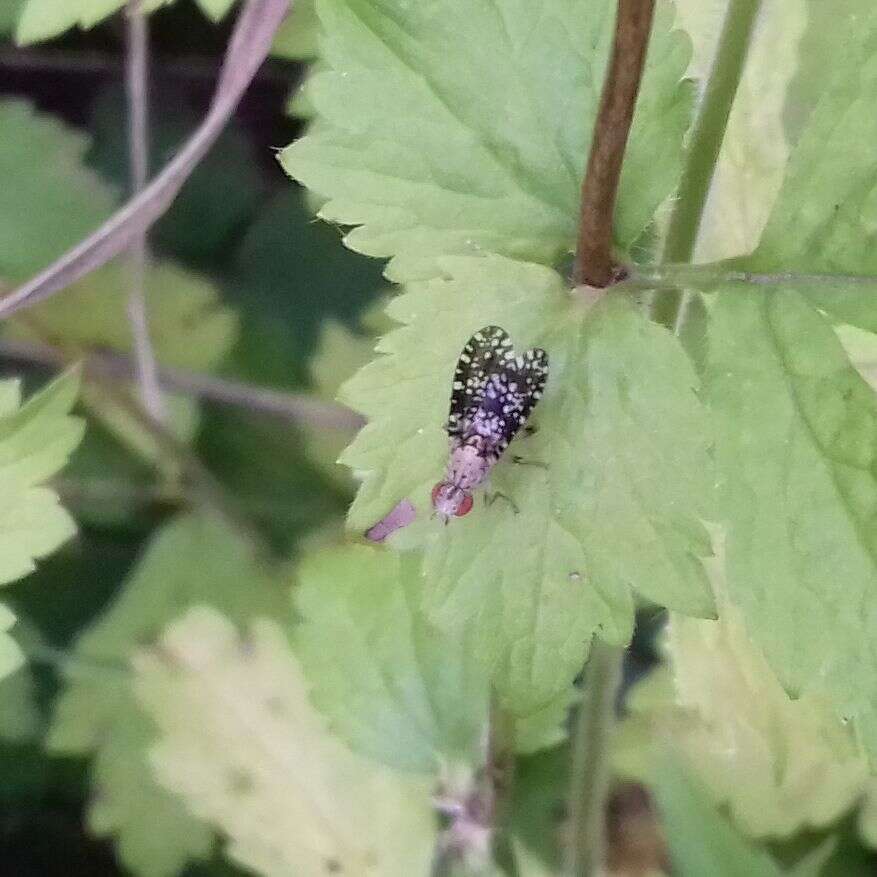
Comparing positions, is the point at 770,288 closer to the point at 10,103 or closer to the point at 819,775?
the point at 819,775

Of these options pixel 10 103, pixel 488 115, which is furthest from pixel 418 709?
pixel 10 103

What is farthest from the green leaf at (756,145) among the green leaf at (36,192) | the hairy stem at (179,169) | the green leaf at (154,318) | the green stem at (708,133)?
the green leaf at (36,192)

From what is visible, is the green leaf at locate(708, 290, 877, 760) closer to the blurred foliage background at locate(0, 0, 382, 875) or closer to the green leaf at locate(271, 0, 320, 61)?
the green leaf at locate(271, 0, 320, 61)

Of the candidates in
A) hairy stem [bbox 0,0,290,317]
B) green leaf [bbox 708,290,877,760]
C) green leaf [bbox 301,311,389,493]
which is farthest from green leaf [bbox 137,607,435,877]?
green leaf [bbox 708,290,877,760]

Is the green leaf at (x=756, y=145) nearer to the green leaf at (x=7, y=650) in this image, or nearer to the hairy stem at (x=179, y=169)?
the hairy stem at (x=179, y=169)

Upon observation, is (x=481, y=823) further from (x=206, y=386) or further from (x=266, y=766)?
(x=206, y=386)
